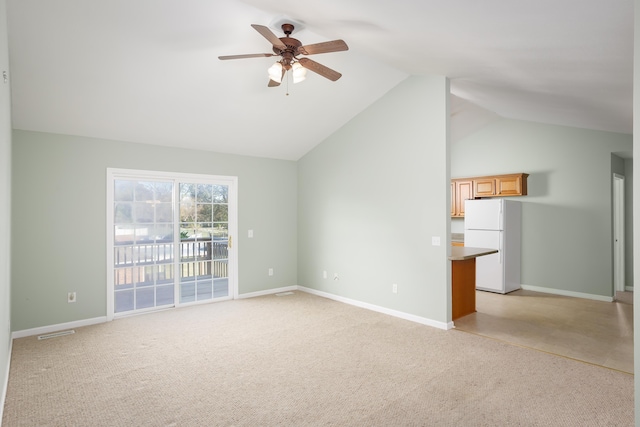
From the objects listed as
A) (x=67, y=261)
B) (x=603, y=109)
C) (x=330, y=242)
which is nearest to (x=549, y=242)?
(x=603, y=109)

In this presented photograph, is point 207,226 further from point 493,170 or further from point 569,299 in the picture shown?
point 569,299

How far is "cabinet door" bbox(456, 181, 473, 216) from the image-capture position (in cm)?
709

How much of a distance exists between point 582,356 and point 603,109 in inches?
107

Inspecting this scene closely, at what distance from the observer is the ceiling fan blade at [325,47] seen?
2975 millimetres

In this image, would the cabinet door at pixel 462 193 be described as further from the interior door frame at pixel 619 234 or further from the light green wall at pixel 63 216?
the light green wall at pixel 63 216

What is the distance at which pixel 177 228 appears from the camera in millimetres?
5488

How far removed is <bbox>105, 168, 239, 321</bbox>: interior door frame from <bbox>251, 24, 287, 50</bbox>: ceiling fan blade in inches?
117

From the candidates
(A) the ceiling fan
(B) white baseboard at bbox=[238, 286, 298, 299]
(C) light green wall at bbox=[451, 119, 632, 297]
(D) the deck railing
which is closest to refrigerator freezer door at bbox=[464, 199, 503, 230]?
(C) light green wall at bbox=[451, 119, 632, 297]

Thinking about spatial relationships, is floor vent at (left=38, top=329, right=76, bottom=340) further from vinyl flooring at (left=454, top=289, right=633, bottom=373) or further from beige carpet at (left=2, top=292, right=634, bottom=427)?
vinyl flooring at (left=454, top=289, right=633, bottom=373)

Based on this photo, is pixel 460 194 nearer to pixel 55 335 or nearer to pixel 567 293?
pixel 567 293

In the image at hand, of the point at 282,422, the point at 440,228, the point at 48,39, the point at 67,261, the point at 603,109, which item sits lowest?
the point at 282,422

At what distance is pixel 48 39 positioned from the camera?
3180 millimetres

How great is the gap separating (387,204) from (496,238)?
2.35 m

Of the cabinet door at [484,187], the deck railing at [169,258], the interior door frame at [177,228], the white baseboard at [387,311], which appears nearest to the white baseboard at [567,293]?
the cabinet door at [484,187]
